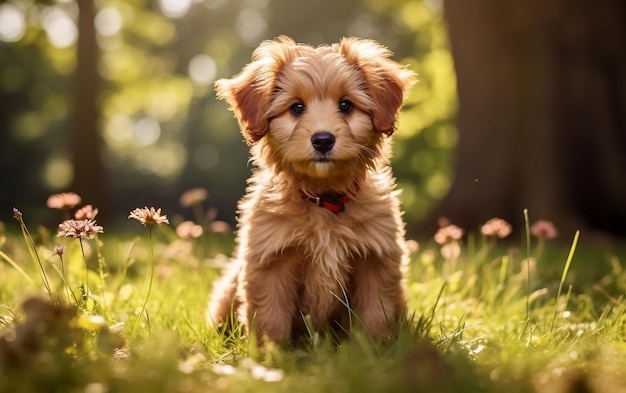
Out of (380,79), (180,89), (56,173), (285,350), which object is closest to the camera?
(285,350)

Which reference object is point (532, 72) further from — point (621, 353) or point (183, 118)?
point (183, 118)

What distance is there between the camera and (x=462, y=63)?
10.1 m

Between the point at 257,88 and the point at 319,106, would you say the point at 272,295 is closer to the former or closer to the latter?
the point at 319,106

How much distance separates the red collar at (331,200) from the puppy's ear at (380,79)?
0.42 meters

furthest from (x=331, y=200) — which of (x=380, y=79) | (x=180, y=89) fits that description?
(x=180, y=89)

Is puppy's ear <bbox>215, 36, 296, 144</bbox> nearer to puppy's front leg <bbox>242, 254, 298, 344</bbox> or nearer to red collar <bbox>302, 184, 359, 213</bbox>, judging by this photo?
red collar <bbox>302, 184, 359, 213</bbox>

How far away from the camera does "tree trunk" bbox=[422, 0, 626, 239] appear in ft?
29.6

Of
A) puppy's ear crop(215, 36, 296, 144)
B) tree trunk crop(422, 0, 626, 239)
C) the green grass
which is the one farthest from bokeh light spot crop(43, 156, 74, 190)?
puppy's ear crop(215, 36, 296, 144)

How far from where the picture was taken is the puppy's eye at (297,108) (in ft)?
12.4

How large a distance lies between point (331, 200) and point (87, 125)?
1167 centimetres

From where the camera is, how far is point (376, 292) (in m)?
3.68

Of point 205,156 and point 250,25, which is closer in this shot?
point 250,25

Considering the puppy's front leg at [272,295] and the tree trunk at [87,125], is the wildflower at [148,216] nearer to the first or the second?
the puppy's front leg at [272,295]

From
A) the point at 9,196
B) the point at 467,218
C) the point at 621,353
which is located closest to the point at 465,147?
the point at 467,218
